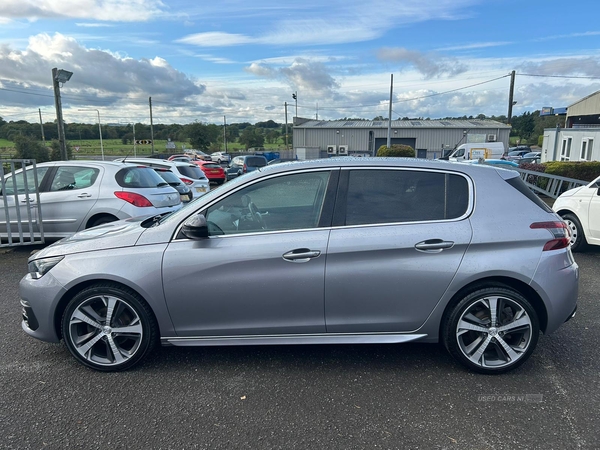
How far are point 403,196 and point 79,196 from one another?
580cm

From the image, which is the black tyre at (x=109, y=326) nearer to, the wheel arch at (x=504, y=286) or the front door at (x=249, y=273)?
the front door at (x=249, y=273)

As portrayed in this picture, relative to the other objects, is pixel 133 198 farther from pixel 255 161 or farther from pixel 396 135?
pixel 396 135

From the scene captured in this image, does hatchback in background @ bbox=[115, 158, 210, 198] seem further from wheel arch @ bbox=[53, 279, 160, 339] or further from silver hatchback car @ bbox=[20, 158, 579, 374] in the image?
silver hatchback car @ bbox=[20, 158, 579, 374]

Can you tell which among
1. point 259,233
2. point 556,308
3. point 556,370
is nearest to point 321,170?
point 259,233

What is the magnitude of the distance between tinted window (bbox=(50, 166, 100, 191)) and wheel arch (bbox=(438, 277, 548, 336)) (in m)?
6.10

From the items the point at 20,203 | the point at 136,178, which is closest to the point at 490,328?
the point at 136,178

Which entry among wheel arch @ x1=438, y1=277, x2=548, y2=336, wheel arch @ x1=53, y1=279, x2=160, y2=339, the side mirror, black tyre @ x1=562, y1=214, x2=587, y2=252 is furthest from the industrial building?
wheel arch @ x1=53, y1=279, x2=160, y2=339

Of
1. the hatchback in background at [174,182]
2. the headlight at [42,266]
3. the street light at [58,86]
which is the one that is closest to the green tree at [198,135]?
the street light at [58,86]

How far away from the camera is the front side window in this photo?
3.24m

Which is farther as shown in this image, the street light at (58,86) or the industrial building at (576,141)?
the industrial building at (576,141)

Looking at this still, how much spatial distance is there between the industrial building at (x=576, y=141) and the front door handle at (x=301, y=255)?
2151 cm

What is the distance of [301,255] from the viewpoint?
3086mm

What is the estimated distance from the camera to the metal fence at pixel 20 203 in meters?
6.78

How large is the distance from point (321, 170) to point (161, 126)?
3368 inches
